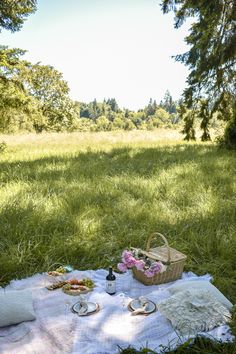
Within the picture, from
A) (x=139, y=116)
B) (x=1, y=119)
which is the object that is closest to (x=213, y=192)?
(x=1, y=119)

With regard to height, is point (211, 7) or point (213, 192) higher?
point (211, 7)

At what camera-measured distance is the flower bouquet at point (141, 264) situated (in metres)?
3.03

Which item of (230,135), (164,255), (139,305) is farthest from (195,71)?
(139,305)

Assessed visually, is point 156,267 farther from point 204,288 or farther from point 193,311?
point 193,311

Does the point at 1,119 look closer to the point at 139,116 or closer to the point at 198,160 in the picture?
the point at 198,160

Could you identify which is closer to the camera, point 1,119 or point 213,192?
point 213,192

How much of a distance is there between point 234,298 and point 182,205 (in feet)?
7.69

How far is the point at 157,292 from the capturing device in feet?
9.46

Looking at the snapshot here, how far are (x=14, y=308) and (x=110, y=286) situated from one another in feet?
2.71

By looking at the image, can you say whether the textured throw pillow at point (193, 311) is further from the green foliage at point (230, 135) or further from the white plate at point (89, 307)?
the green foliage at point (230, 135)

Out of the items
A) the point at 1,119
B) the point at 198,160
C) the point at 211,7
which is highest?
the point at 211,7

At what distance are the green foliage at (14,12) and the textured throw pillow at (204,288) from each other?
355 inches

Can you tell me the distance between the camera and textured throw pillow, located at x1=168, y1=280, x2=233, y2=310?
267cm

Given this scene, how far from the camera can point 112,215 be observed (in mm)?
4676
